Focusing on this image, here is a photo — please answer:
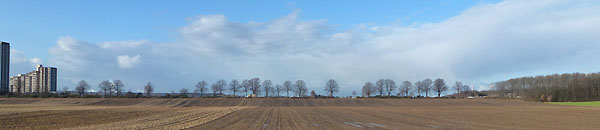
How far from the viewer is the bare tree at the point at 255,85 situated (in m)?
161

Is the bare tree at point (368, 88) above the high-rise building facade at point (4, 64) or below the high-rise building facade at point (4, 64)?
below

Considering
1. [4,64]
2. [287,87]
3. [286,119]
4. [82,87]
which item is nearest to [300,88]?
[287,87]

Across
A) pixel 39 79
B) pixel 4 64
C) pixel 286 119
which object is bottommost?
pixel 286 119

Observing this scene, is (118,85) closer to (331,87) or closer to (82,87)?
(82,87)

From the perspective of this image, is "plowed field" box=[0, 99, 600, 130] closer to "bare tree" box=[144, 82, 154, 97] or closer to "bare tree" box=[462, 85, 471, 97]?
"bare tree" box=[144, 82, 154, 97]

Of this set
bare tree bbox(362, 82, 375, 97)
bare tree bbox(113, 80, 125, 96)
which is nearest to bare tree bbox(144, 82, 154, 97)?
bare tree bbox(113, 80, 125, 96)

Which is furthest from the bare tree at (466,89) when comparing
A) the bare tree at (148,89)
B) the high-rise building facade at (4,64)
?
the high-rise building facade at (4,64)

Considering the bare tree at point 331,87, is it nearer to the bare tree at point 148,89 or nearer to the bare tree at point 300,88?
the bare tree at point 300,88

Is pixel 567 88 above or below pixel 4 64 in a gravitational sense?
below

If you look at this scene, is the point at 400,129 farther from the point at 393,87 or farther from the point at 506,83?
the point at 506,83

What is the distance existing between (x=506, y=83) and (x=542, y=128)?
552 feet

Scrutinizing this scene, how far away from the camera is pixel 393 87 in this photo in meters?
166

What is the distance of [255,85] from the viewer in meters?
161

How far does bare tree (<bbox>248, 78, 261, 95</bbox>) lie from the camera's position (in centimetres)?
16112
